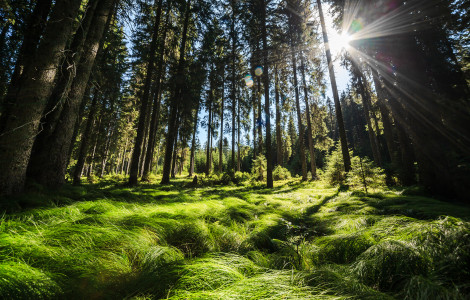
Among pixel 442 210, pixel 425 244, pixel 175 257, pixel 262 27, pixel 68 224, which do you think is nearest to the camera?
pixel 425 244

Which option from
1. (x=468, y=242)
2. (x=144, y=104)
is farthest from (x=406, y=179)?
(x=144, y=104)

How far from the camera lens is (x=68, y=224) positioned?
1771 mm

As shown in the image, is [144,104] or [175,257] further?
[144,104]

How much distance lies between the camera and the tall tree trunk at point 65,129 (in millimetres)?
3738

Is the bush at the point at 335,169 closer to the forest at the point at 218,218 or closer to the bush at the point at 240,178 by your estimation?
the forest at the point at 218,218

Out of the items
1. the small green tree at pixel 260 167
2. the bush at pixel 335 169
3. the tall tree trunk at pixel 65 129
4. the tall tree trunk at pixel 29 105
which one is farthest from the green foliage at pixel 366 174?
the tall tree trunk at pixel 65 129

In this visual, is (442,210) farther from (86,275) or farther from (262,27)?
(262,27)

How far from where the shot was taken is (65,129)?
4031 millimetres

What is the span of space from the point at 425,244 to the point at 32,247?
10.0 ft

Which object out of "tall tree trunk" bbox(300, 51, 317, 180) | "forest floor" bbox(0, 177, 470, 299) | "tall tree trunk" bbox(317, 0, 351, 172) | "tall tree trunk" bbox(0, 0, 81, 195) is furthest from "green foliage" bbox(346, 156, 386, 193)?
"tall tree trunk" bbox(0, 0, 81, 195)

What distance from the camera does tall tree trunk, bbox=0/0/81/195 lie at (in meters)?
2.62

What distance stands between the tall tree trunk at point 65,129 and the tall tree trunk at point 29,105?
0.90m

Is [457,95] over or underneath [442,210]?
over

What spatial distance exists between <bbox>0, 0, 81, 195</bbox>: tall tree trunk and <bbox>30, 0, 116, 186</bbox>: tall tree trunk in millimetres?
896
